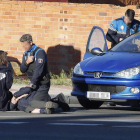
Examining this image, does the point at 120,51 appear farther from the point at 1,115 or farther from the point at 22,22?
the point at 22,22

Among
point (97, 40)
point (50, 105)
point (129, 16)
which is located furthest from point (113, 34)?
point (50, 105)

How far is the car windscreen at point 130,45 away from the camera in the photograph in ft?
38.9

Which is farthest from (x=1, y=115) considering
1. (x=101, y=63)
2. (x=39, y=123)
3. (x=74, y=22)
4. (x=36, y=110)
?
(x=74, y=22)

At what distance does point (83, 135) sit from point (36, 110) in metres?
2.89

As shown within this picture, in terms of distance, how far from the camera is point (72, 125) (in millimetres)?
8906

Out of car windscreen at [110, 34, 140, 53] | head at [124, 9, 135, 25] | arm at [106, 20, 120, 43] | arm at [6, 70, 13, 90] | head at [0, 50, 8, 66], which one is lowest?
arm at [6, 70, 13, 90]

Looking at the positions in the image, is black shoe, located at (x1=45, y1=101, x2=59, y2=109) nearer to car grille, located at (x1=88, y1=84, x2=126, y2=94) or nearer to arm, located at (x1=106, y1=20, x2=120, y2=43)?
car grille, located at (x1=88, y1=84, x2=126, y2=94)

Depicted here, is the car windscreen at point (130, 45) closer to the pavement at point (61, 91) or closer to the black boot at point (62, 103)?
the black boot at point (62, 103)

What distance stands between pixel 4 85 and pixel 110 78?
6.03 ft

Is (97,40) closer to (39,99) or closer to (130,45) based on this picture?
(130,45)

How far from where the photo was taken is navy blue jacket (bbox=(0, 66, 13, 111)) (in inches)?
437

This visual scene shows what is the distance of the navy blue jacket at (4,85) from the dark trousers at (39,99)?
450 millimetres

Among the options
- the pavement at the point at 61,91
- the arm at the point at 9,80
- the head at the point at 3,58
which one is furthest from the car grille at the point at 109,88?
the pavement at the point at 61,91

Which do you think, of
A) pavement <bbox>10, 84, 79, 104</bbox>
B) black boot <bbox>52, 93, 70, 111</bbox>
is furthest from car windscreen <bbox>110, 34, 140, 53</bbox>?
pavement <bbox>10, 84, 79, 104</bbox>
